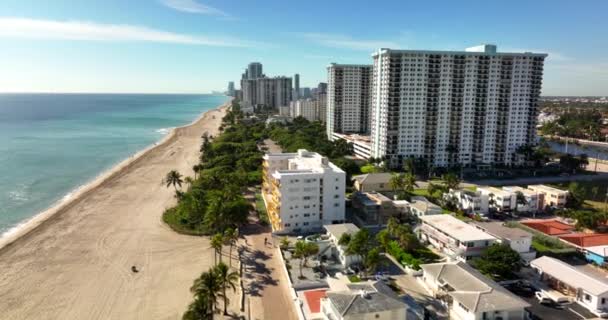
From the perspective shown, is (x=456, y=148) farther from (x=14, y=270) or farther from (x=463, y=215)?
(x=14, y=270)

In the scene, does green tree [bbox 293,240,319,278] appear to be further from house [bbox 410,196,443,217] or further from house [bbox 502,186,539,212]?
house [bbox 502,186,539,212]

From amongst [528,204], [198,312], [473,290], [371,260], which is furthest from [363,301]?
[528,204]

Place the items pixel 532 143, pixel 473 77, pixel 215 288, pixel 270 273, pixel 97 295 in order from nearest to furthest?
pixel 215 288 < pixel 97 295 < pixel 270 273 < pixel 473 77 < pixel 532 143

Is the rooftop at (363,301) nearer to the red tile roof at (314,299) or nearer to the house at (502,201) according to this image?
the red tile roof at (314,299)

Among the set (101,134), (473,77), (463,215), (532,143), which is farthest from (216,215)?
(101,134)

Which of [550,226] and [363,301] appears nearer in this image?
[363,301]

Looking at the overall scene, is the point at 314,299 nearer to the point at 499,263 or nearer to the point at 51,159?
the point at 499,263

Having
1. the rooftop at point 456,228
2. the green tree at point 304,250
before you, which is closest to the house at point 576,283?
the rooftop at point 456,228
